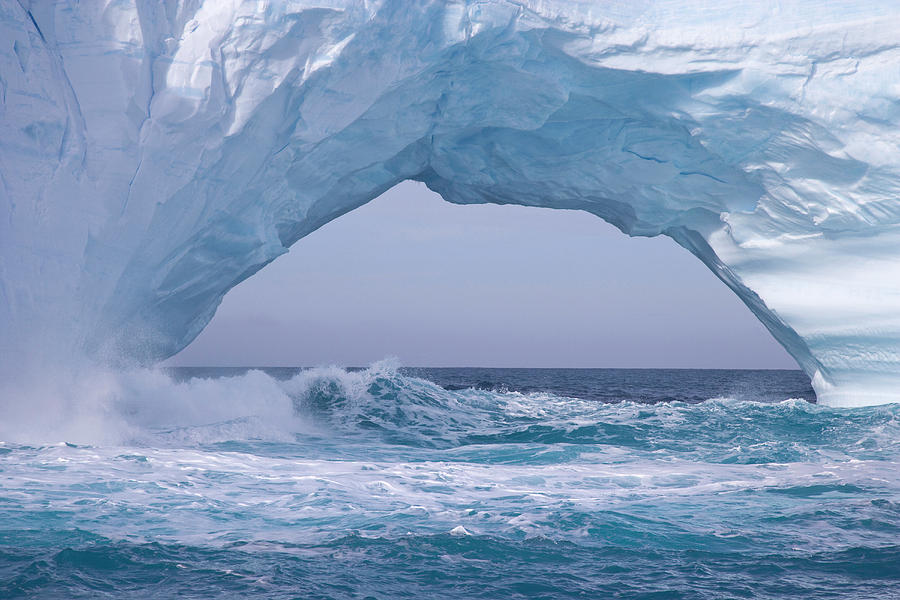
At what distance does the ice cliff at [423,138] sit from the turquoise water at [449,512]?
1.53 meters

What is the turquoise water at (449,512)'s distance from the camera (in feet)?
13.3

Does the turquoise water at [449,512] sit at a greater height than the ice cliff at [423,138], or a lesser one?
lesser

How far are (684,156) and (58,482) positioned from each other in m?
7.90

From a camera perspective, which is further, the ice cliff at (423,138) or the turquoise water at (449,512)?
the ice cliff at (423,138)

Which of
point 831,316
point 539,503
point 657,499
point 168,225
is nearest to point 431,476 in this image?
point 539,503

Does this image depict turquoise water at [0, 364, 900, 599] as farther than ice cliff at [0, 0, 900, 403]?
No

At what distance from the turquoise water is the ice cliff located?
1527 mm

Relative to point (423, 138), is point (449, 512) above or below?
below

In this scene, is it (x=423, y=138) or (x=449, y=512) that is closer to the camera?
(x=449, y=512)

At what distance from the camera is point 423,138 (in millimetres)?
10562

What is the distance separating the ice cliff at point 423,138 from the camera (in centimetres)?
766

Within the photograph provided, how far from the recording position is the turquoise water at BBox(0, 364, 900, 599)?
405cm

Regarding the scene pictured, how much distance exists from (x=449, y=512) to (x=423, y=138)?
6270 mm

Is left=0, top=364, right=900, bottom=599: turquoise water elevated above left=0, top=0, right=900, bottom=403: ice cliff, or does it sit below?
below
